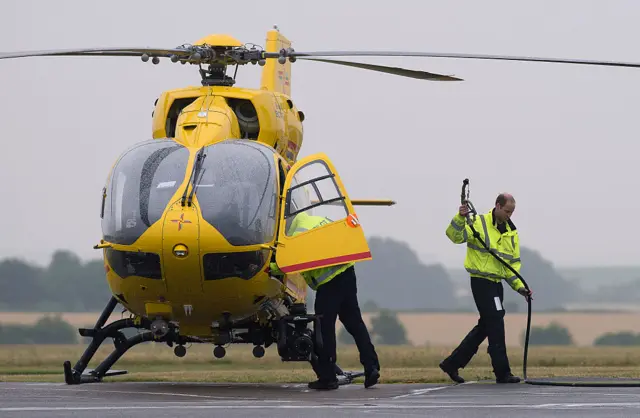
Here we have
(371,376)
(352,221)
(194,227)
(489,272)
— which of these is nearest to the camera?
(194,227)

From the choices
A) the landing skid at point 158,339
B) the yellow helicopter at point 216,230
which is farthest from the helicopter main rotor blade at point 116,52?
the landing skid at point 158,339

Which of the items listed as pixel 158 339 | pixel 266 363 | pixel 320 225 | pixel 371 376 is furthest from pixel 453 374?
pixel 266 363

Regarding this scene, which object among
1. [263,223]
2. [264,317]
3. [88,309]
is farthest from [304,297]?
[88,309]

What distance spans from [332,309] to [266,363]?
16.3ft

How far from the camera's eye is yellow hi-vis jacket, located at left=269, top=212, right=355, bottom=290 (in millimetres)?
13016

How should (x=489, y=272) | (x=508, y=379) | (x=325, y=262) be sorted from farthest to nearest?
(x=489, y=272) → (x=508, y=379) → (x=325, y=262)

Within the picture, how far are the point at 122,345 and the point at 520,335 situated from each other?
308 inches

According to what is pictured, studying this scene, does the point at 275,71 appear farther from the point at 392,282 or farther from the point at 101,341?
the point at 392,282

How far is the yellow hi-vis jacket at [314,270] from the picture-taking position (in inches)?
512

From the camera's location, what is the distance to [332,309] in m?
13.2

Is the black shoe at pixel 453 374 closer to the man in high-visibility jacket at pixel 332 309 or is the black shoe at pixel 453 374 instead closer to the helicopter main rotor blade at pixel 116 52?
the man in high-visibility jacket at pixel 332 309

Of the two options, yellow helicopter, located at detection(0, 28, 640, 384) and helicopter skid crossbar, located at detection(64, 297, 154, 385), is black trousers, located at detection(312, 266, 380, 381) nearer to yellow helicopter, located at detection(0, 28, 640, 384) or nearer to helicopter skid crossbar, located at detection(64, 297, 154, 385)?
yellow helicopter, located at detection(0, 28, 640, 384)

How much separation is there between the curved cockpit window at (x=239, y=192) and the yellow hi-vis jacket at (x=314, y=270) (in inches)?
10.6

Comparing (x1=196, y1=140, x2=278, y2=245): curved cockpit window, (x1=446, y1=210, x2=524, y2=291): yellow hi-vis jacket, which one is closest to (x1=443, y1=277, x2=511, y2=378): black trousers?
(x1=446, y1=210, x2=524, y2=291): yellow hi-vis jacket
